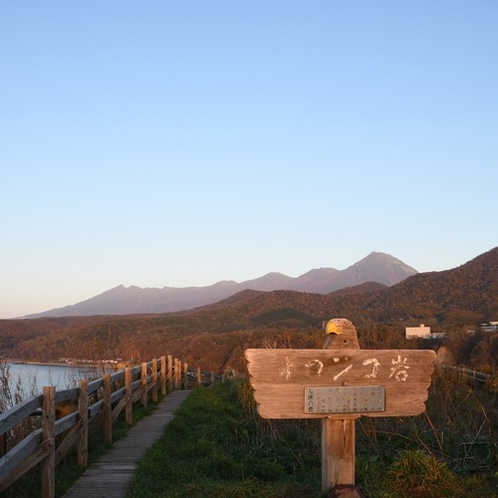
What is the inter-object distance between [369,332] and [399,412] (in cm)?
4450

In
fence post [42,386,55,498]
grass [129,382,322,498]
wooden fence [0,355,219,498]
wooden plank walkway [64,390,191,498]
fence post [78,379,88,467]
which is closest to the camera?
wooden fence [0,355,219,498]

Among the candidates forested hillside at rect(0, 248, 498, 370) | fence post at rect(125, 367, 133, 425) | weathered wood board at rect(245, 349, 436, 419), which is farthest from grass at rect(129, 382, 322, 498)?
forested hillside at rect(0, 248, 498, 370)

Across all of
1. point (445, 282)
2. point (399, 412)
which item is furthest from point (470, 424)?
point (445, 282)

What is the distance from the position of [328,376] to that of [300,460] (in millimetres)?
3086

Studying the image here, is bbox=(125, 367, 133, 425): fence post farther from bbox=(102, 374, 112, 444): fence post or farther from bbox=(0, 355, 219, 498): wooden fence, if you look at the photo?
bbox=(102, 374, 112, 444): fence post

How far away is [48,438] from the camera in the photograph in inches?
251

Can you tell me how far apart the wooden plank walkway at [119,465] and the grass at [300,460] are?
7.1 inches

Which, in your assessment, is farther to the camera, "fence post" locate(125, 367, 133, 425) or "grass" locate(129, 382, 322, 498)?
"fence post" locate(125, 367, 133, 425)

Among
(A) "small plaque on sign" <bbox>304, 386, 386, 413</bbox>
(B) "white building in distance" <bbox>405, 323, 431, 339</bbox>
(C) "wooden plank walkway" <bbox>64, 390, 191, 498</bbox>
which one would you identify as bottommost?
(B) "white building in distance" <bbox>405, 323, 431, 339</bbox>

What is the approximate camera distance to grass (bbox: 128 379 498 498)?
19.5 ft

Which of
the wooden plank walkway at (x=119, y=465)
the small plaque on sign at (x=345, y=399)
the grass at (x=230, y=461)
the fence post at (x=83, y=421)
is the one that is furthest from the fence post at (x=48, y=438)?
the small plaque on sign at (x=345, y=399)

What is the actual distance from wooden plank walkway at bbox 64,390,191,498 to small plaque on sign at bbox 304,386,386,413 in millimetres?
2714

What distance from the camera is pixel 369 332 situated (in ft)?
161

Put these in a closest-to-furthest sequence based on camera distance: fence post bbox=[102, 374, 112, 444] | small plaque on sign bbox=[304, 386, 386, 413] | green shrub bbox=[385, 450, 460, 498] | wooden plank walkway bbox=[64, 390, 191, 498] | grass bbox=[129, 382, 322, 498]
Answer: small plaque on sign bbox=[304, 386, 386, 413], green shrub bbox=[385, 450, 460, 498], grass bbox=[129, 382, 322, 498], wooden plank walkway bbox=[64, 390, 191, 498], fence post bbox=[102, 374, 112, 444]
